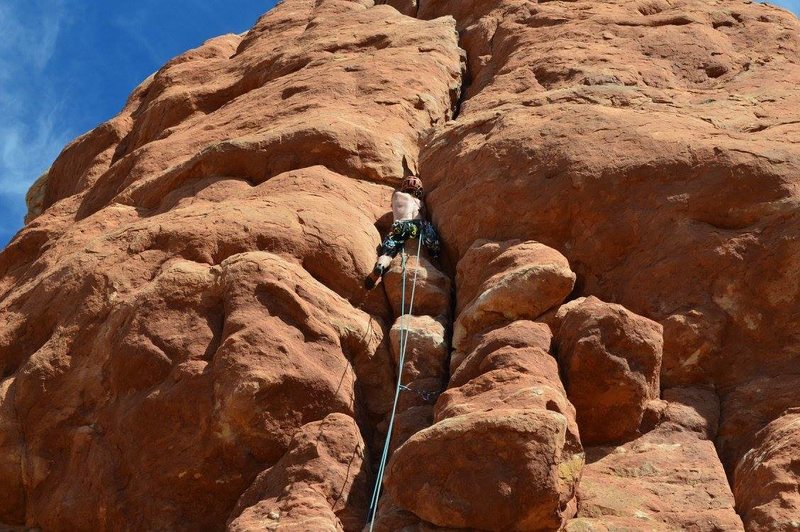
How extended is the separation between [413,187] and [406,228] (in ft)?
3.70

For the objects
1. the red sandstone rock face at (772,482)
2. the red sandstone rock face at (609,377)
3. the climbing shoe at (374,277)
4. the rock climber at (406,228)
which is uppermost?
the rock climber at (406,228)

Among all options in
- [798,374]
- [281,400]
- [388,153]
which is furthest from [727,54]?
[281,400]

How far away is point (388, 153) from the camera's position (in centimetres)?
1479

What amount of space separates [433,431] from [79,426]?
4.21 metres

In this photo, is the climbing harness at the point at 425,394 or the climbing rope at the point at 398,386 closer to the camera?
the climbing rope at the point at 398,386

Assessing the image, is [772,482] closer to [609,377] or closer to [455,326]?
[609,377]

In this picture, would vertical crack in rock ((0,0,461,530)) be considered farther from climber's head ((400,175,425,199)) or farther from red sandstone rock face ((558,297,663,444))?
red sandstone rock face ((558,297,663,444))

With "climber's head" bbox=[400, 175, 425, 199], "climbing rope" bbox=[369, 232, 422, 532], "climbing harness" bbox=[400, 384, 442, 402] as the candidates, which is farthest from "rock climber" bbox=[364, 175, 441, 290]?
"climbing harness" bbox=[400, 384, 442, 402]

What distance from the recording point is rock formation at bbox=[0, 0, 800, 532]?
29.3 feet

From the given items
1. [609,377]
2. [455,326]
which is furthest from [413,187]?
[609,377]

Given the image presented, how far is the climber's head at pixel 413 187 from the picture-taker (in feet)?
45.1

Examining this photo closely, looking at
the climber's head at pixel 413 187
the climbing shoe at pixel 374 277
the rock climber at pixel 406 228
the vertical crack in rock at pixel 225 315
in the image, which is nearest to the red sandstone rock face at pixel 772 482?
the vertical crack in rock at pixel 225 315

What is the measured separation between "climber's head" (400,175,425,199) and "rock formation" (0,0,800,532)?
0.19 metres

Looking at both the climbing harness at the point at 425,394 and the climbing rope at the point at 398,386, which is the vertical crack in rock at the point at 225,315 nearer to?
the climbing rope at the point at 398,386
